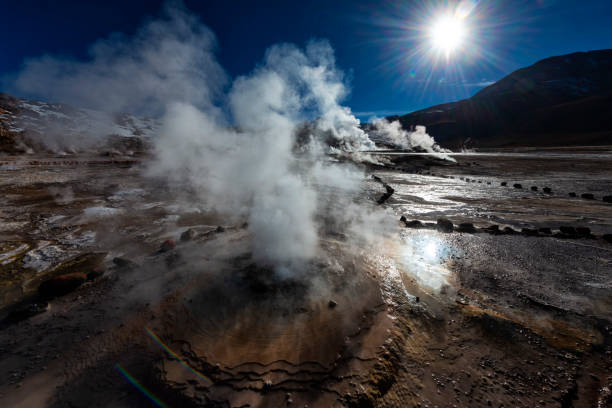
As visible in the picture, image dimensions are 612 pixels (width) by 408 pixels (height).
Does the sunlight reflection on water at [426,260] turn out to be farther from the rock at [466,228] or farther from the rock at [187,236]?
the rock at [187,236]

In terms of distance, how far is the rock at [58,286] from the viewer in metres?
4.90

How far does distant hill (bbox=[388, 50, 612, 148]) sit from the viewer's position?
3036 inches

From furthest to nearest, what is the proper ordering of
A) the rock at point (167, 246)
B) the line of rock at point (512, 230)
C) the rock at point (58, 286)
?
the line of rock at point (512, 230), the rock at point (167, 246), the rock at point (58, 286)

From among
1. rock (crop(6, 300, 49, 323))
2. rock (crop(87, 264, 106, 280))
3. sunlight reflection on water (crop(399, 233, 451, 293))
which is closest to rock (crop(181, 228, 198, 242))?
rock (crop(87, 264, 106, 280))

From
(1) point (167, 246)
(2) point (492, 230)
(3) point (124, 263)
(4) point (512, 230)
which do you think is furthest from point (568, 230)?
(3) point (124, 263)

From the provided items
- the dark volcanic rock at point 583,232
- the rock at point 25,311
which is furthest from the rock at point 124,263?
the dark volcanic rock at point 583,232

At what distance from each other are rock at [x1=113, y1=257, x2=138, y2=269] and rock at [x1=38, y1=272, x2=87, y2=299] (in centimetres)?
87

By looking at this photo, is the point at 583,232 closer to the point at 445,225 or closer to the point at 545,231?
the point at 545,231

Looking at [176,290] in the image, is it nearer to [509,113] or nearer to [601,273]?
[601,273]

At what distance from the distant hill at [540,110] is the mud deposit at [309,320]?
8256cm

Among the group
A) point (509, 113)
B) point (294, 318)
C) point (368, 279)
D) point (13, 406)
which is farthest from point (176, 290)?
point (509, 113)

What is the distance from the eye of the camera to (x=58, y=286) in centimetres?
498

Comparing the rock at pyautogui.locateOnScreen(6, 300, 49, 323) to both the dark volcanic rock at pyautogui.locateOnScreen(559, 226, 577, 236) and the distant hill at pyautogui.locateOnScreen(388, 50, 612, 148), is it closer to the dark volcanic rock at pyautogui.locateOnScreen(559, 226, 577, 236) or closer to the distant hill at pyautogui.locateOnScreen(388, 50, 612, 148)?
the dark volcanic rock at pyautogui.locateOnScreen(559, 226, 577, 236)

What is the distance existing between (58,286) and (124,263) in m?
1.24
